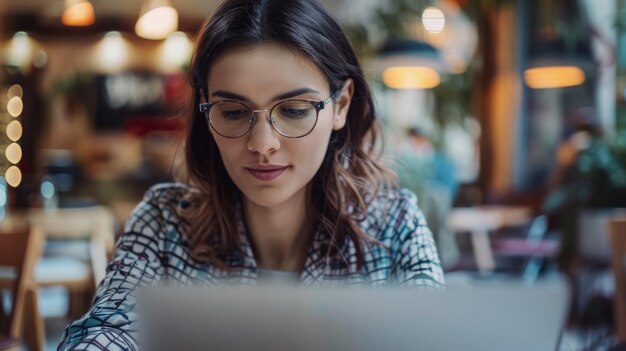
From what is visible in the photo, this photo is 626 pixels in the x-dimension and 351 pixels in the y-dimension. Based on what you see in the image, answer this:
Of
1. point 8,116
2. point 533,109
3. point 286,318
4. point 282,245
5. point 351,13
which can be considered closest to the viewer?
point 286,318

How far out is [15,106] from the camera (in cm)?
1062

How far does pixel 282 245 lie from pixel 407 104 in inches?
533

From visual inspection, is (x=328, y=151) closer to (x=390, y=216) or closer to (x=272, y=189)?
(x=390, y=216)

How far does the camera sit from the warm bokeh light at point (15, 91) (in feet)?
34.1

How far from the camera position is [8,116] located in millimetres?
10508

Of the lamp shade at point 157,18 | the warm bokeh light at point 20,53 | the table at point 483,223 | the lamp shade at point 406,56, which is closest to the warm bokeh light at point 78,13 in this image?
the lamp shade at point 157,18

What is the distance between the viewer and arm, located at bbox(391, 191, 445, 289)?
1.40 meters

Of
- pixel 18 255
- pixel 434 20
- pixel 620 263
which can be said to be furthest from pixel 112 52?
pixel 620 263

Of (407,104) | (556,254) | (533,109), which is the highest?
(407,104)

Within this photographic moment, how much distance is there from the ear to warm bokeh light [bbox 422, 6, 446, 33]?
5.10m

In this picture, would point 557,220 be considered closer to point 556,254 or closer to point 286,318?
point 556,254

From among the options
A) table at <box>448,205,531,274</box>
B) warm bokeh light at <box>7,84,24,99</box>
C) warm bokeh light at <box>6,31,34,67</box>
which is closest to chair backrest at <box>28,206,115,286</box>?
table at <box>448,205,531,274</box>

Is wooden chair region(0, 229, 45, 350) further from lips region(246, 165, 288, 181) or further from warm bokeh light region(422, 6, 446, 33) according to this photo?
warm bokeh light region(422, 6, 446, 33)

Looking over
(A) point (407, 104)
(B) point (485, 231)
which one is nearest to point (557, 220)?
(B) point (485, 231)
